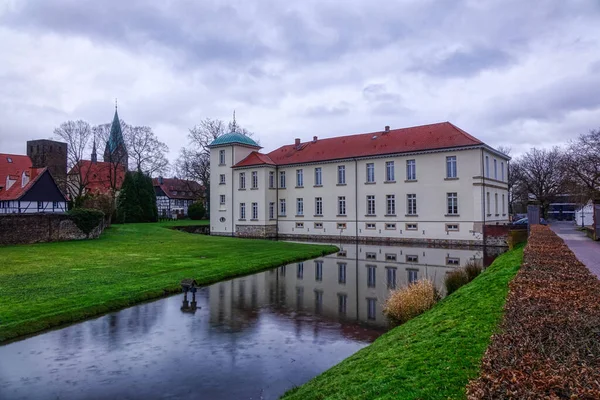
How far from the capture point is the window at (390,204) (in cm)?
3281

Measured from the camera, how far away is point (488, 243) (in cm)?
2841

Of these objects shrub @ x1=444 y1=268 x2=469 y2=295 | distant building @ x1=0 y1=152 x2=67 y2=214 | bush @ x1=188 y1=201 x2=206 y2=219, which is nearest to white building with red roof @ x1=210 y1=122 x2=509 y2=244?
distant building @ x1=0 y1=152 x2=67 y2=214

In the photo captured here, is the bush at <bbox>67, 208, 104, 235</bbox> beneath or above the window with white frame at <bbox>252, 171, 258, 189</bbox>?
beneath

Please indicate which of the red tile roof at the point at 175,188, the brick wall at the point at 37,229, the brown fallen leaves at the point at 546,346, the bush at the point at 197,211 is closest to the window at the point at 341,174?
the brick wall at the point at 37,229

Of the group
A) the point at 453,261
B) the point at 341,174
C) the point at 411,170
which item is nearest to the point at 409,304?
the point at 453,261

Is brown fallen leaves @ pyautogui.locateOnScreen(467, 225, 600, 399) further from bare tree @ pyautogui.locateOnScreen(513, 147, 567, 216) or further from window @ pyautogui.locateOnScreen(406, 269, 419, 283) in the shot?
bare tree @ pyautogui.locateOnScreen(513, 147, 567, 216)

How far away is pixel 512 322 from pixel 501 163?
Result: 32.8 meters

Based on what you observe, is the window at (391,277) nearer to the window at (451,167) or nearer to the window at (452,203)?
the window at (452,203)

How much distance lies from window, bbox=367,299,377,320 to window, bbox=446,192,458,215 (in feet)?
66.2

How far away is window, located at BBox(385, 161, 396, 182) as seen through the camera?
33022 millimetres

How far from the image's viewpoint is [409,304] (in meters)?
9.73

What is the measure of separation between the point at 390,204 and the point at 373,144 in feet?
18.1

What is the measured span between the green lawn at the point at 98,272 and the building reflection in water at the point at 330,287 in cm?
154

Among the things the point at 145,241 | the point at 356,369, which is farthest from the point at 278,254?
the point at 356,369
